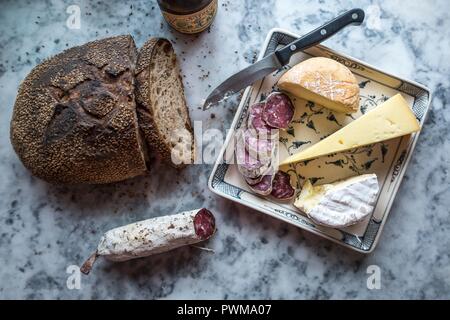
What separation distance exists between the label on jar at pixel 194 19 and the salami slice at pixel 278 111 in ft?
1.27

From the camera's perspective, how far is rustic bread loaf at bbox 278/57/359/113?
174 cm

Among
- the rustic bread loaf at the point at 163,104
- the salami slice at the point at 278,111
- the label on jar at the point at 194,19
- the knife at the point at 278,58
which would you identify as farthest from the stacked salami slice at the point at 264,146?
the label on jar at the point at 194,19

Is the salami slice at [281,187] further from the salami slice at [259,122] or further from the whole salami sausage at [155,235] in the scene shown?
the whole salami sausage at [155,235]

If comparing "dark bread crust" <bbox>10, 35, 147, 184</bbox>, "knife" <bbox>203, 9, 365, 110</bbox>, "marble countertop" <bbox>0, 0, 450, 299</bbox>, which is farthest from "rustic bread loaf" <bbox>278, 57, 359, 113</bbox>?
"dark bread crust" <bbox>10, 35, 147, 184</bbox>

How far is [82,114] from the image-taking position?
5.38 feet

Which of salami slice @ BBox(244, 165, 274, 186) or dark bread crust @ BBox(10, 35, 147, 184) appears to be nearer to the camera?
dark bread crust @ BBox(10, 35, 147, 184)

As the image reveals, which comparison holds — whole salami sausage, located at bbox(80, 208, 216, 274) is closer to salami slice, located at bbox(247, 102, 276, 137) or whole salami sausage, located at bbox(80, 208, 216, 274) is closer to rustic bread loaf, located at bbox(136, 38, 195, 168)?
rustic bread loaf, located at bbox(136, 38, 195, 168)

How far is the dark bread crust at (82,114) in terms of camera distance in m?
1.65

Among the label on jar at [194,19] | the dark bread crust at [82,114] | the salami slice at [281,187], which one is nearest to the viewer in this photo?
the dark bread crust at [82,114]

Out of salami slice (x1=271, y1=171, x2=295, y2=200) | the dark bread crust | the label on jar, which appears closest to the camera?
the dark bread crust

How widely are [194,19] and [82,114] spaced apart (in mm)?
543

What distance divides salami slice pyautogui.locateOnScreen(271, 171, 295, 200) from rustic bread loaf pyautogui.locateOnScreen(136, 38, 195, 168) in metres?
0.35
